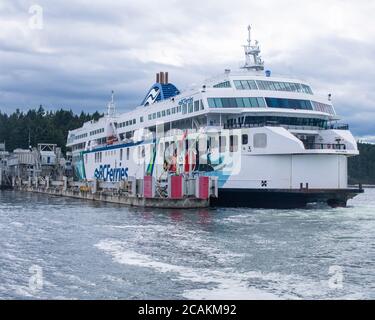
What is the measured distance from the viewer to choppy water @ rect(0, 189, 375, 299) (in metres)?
15.5

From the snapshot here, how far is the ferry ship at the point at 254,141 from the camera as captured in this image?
39.2 metres

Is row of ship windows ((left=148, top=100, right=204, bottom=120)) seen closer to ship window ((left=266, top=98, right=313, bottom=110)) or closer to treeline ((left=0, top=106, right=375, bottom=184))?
ship window ((left=266, top=98, right=313, bottom=110))

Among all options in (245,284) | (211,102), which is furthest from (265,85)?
(245,284)

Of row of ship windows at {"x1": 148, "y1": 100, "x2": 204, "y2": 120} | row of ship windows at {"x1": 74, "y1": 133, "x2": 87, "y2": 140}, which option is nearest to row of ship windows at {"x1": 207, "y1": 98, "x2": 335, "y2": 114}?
row of ship windows at {"x1": 148, "y1": 100, "x2": 204, "y2": 120}

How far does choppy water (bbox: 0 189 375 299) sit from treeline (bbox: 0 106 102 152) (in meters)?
87.4

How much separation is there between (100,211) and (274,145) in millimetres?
12854

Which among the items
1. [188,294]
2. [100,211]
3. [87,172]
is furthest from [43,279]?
[87,172]

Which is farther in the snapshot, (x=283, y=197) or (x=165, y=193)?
(x=165, y=193)

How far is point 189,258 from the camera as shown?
65.7ft

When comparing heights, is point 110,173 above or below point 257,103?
below

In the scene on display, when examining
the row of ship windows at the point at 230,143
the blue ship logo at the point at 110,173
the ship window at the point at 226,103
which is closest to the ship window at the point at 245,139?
the row of ship windows at the point at 230,143

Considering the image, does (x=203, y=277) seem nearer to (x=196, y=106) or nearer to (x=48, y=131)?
(x=196, y=106)

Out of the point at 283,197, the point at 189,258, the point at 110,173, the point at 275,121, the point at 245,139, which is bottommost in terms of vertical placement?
the point at 189,258

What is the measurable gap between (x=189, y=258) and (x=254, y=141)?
21.0 metres
